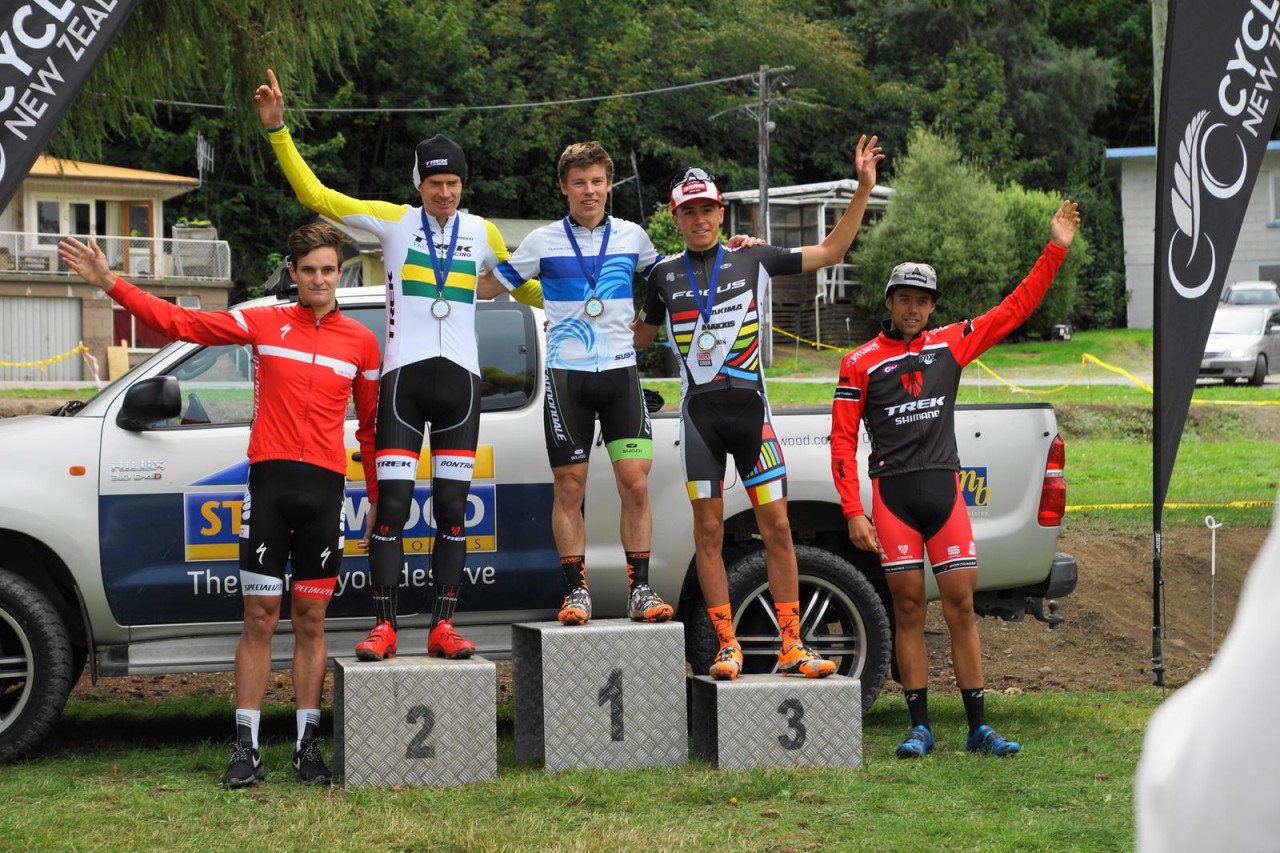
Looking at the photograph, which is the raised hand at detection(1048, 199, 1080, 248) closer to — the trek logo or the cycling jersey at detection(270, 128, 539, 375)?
the trek logo

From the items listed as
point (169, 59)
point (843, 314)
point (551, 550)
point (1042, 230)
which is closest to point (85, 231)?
point (843, 314)

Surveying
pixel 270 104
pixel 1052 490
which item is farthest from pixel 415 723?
pixel 1052 490

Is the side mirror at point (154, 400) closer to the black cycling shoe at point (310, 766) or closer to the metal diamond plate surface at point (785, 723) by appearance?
the black cycling shoe at point (310, 766)

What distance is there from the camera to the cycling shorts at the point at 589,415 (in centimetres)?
629

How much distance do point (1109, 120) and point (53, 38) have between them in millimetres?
57608

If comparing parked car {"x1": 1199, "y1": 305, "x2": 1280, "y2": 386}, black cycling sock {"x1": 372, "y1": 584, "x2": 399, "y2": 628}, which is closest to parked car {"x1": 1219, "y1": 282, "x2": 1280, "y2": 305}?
parked car {"x1": 1199, "y1": 305, "x2": 1280, "y2": 386}

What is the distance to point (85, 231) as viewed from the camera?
1660 inches

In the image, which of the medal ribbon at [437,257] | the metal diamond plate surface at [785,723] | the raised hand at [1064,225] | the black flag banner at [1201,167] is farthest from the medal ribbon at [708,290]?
the black flag banner at [1201,167]

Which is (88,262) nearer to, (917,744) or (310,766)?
(310,766)

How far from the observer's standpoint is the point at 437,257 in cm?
625

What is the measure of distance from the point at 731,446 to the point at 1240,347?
23.1 metres

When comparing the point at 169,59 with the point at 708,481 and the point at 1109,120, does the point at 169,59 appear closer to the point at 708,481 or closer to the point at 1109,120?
the point at 708,481

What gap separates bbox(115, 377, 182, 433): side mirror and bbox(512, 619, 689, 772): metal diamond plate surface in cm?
171

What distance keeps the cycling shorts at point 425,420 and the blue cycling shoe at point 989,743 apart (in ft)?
7.66
